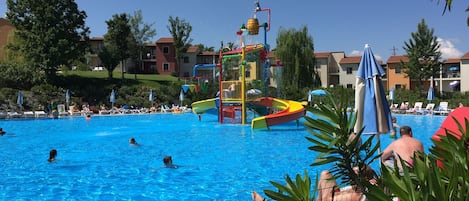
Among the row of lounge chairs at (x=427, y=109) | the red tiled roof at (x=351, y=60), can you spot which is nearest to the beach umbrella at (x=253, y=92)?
the row of lounge chairs at (x=427, y=109)

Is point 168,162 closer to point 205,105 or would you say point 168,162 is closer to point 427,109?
point 205,105

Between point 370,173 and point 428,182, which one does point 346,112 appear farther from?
point 428,182

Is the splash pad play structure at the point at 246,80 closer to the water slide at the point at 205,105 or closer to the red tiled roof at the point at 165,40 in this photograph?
the water slide at the point at 205,105

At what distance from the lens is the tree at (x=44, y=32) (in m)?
34.0

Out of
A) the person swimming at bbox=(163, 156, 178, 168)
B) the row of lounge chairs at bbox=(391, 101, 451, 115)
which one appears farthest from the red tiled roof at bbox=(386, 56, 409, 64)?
the person swimming at bbox=(163, 156, 178, 168)

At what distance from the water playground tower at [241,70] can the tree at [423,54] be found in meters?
23.5

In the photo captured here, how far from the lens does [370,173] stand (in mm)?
1489

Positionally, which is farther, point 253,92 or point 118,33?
point 118,33

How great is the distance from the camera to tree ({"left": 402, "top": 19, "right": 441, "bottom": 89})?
3928cm

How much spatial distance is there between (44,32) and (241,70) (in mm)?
22258

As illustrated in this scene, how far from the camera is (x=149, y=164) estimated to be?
422 inches

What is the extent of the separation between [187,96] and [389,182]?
122 feet

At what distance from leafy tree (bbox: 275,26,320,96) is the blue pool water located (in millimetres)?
25074

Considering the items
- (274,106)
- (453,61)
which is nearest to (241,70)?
(274,106)
